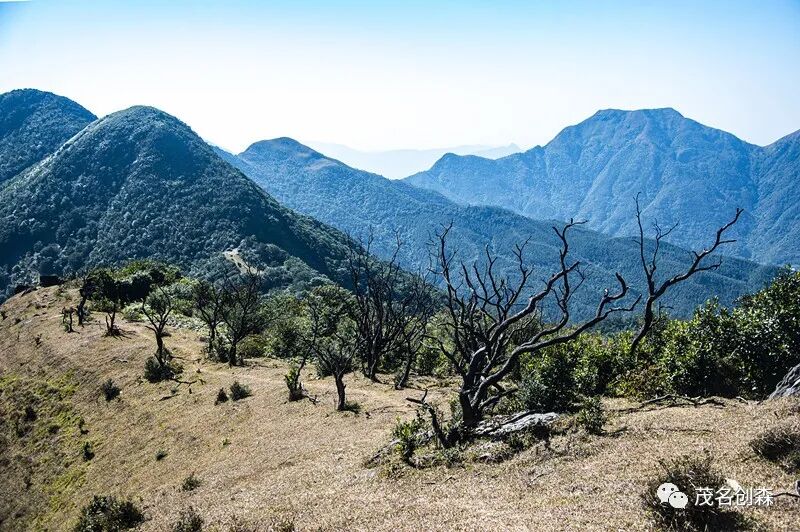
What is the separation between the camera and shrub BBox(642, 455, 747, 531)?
8211 millimetres

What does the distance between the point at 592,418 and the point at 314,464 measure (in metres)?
10.5

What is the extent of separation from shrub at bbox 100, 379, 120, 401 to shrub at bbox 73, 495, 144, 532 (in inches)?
763

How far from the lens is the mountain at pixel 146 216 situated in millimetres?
129375

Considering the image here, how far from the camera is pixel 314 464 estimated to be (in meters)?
18.7

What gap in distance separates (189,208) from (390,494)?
505 feet

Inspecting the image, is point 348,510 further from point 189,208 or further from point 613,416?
point 189,208

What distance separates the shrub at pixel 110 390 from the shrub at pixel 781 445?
38431 mm

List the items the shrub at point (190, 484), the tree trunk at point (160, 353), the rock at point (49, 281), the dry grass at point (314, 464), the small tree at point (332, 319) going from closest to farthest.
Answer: the dry grass at point (314, 464) < the shrub at point (190, 484) < the tree trunk at point (160, 353) < the small tree at point (332, 319) < the rock at point (49, 281)

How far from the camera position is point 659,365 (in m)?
20.2

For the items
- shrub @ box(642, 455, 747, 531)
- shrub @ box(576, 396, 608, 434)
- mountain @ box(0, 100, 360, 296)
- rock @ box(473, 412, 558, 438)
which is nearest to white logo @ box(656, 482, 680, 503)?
shrub @ box(642, 455, 747, 531)

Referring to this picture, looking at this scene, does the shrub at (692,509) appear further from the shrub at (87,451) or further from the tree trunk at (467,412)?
the shrub at (87,451)

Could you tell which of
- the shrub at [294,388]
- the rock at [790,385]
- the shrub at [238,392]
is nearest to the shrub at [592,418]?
the rock at [790,385]

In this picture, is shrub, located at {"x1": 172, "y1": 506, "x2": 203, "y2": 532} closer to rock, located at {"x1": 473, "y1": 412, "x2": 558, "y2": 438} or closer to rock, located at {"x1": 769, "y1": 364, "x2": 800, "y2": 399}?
rock, located at {"x1": 473, "y1": 412, "x2": 558, "y2": 438}

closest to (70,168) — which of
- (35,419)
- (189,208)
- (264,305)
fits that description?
(189,208)
